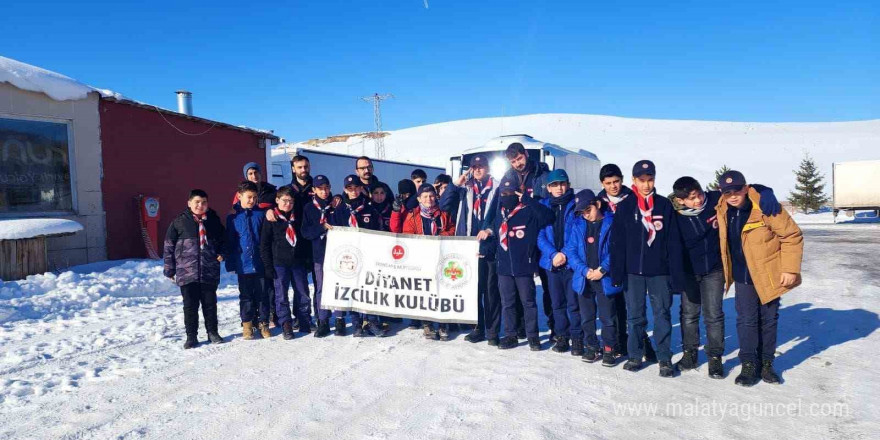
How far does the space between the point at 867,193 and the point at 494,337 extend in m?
27.5

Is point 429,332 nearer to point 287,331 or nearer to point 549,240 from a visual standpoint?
point 287,331

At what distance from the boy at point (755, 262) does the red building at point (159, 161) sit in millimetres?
11318

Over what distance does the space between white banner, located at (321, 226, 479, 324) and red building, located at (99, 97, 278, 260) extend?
7.52m

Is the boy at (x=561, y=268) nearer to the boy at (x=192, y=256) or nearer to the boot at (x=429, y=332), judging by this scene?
the boot at (x=429, y=332)

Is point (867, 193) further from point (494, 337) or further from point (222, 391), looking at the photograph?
point (222, 391)

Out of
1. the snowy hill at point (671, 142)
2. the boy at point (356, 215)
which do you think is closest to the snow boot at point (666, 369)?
the boy at point (356, 215)

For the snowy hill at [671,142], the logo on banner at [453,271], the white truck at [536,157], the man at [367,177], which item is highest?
the snowy hill at [671,142]

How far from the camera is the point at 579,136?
7450cm

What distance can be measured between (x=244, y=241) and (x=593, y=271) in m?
3.82

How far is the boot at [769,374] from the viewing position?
14.1 ft

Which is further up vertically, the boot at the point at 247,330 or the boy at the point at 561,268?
the boy at the point at 561,268

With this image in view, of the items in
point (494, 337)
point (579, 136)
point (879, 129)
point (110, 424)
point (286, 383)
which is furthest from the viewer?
point (579, 136)

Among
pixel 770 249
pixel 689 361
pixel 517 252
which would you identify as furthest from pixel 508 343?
pixel 770 249

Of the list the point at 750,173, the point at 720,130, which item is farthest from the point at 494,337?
the point at 720,130
